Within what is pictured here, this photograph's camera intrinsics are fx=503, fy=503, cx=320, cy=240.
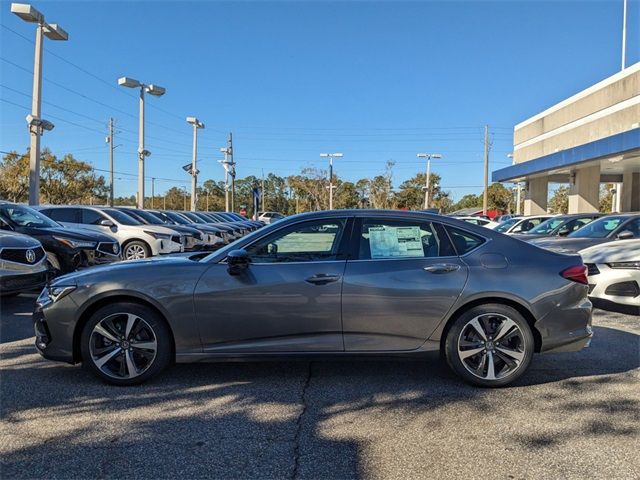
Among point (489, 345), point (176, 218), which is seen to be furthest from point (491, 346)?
point (176, 218)

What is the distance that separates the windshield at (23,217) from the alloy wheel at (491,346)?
8.13 metres

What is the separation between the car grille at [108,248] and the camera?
9.52 meters

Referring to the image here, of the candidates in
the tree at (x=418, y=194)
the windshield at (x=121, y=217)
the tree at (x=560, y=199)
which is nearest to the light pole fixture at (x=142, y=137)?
the windshield at (x=121, y=217)

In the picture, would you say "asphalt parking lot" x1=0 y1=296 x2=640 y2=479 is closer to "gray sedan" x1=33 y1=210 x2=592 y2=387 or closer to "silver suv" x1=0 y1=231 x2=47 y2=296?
"gray sedan" x1=33 y1=210 x2=592 y2=387

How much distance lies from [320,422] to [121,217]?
11569 mm

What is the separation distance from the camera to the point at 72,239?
9023 mm

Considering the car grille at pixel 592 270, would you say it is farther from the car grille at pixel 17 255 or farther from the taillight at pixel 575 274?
the car grille at pixel 17 255

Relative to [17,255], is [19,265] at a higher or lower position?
lower

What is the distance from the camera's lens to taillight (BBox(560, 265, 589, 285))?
14.1ft

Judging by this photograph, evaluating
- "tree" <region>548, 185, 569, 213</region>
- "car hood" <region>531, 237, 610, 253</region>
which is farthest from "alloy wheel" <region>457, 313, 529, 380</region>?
"tree" <region>548, 185, 569, 213</region>

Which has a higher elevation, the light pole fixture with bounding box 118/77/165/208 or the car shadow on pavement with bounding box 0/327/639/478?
the light pole fixture with bounding box 118/77/165/208

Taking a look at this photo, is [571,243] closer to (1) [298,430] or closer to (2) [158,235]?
(1) [298,430]

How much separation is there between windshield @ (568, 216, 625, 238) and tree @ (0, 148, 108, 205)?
164ft

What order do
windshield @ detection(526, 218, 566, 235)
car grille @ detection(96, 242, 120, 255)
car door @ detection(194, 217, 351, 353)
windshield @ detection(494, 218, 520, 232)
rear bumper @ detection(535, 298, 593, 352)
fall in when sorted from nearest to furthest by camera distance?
car door @ detection(194, 217, 351, 353), rear bumper @ detection(535, 298, 593, 352), car grille @ detection(96, 242, 120, 255), windshield @ detection(526, 218, 566, 235), windshield @ detection(494, 218, 520, 232)
